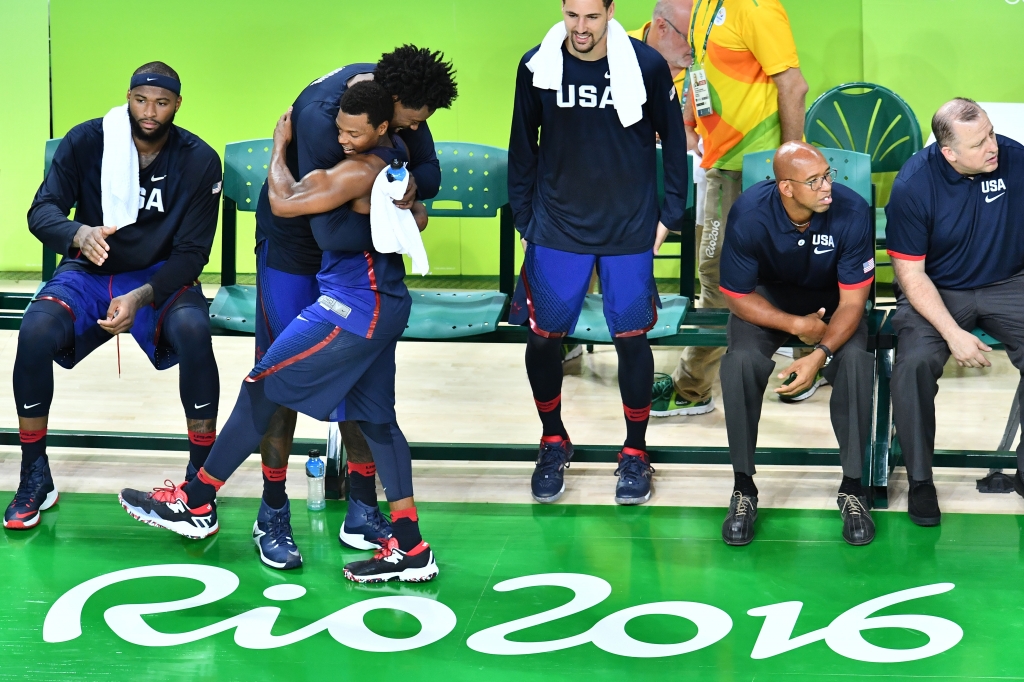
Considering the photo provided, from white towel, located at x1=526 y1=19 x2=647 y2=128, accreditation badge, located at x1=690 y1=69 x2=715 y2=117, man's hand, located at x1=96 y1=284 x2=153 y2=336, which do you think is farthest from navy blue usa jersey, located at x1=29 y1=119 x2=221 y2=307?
accreditation badge, located at x1=690 y1=69 x2=715 y2=117

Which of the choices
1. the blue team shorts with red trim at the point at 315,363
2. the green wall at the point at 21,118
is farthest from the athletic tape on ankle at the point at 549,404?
the green wall at the point at 21,118

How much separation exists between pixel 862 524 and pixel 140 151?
279 centimetres

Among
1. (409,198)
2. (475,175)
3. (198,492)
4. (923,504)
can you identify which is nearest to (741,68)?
(475,175)

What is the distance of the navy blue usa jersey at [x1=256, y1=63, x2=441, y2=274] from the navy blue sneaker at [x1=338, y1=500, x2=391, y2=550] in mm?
812

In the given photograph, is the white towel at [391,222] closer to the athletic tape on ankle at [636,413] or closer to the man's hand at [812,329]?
the athletic tape on ankle at [636,413]

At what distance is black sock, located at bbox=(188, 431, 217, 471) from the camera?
4031mm

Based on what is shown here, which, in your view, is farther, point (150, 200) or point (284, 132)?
point (150, 200)

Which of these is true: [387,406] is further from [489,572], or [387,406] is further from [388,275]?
[489,572]

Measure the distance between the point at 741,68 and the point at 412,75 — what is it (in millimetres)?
2319

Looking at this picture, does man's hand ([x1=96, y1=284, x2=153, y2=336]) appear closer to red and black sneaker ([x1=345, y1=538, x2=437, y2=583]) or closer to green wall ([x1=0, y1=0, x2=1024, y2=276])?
red and black sneaker ([x1=345, y1=538, x2=437, y2=583])

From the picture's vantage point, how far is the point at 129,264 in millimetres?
4199

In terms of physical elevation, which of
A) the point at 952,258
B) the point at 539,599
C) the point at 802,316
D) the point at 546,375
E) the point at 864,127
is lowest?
the point at 539,599

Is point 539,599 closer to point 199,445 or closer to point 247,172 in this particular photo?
point 199,445

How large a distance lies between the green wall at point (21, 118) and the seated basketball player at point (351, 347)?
217 inches
